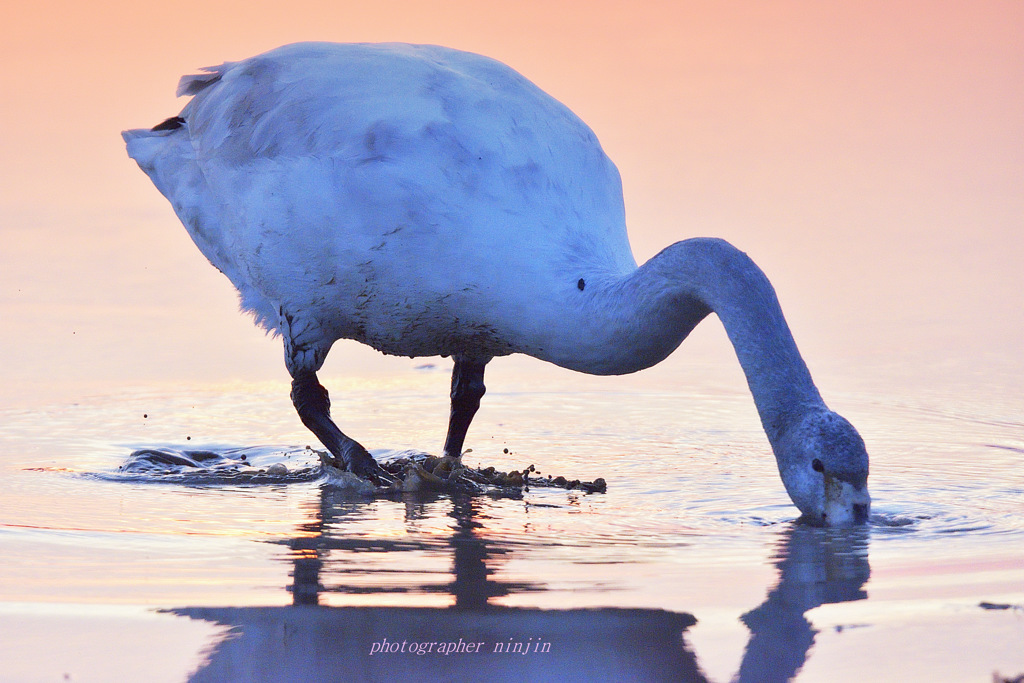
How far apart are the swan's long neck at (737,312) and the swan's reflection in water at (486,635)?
22.0 inches

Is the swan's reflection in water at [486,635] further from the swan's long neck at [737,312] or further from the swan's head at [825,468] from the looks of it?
the swan's long neck at [737,312]

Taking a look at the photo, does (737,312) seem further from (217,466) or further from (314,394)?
(217,466)

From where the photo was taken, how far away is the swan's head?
5.13 m

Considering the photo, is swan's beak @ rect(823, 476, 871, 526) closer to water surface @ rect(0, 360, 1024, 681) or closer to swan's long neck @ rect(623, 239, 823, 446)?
water surface @ rect(0, 360, 1024, 681)

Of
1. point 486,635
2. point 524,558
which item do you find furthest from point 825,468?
point 486,635

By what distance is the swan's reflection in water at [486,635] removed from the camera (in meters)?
4.08

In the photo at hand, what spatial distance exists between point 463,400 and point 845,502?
3.16 meters

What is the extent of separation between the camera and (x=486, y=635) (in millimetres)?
4395

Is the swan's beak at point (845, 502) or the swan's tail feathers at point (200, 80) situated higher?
the swan's tail feathers at point (200, 80)

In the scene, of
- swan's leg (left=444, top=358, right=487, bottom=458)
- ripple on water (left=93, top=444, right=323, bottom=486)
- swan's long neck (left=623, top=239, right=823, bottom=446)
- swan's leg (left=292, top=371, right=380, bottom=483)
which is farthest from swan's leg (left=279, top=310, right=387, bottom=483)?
swan's long neck (left=623, top=239, right=823, bottom=446)

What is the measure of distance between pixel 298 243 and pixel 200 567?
212 centimetres

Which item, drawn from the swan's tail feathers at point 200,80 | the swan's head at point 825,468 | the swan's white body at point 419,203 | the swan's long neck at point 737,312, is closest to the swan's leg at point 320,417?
the swan's white body at point 419,203

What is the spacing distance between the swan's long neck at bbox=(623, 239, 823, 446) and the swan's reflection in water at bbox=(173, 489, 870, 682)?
0.56 metres

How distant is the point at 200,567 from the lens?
16.6 feet
